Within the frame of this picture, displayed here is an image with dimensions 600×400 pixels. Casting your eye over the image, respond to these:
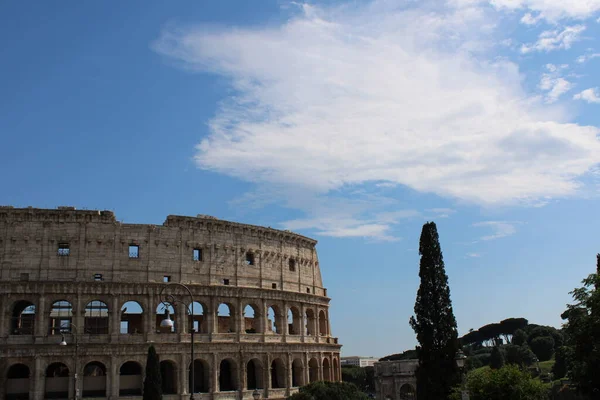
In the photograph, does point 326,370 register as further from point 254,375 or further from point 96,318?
point 96,318

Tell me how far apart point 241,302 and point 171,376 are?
7515 millimetres

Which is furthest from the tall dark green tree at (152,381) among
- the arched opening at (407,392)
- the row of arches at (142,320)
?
the arched opening at (407,392)

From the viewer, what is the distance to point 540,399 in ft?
86.3

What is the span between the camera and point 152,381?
3644cm

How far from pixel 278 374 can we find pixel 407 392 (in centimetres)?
2635

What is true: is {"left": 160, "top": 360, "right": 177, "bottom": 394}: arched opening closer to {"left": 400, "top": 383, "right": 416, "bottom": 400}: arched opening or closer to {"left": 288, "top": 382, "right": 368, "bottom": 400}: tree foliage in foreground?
{"left": 288, "top": 382, "right": 368, "bottom": 400}: tree foliage in foreground

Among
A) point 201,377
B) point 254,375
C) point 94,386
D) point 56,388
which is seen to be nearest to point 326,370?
point 254,375

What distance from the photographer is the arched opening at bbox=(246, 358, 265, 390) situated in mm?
47938

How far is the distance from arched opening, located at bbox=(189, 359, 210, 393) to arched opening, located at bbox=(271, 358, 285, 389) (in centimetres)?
606

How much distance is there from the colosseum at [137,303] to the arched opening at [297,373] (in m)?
0.13

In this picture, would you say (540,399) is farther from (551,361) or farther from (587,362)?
(551,361)

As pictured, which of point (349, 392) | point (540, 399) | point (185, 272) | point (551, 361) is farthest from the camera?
point (551, 361)

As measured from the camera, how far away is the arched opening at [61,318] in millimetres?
42531

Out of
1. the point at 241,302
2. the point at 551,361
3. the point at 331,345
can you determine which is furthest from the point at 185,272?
the point at 551,361
